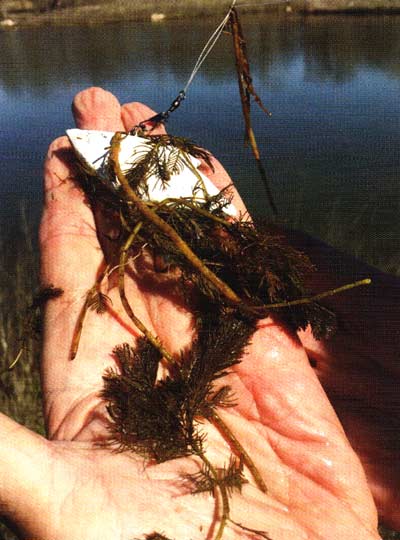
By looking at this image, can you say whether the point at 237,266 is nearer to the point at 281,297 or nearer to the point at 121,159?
A: the point at 281,297

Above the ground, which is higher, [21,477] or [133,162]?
[133,162]

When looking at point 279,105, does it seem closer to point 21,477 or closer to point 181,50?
point 181,50

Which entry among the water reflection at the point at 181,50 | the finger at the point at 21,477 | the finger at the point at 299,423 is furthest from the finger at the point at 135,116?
the water reflection at the point at 181,50

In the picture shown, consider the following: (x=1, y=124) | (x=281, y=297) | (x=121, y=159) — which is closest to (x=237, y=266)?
(x=281, y=297)

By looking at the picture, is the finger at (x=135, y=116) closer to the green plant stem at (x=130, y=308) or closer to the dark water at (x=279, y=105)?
the green plant stem at (x=130, y=308)

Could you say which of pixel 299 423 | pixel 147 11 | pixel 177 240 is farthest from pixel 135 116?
pixel 147 11

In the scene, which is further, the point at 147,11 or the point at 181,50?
the point at 147,11

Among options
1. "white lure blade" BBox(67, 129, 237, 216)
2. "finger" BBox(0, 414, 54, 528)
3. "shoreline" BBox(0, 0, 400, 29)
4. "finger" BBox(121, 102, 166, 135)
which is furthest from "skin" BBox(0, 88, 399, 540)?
"shoreline" BBox(0, 0, 400, 29)
